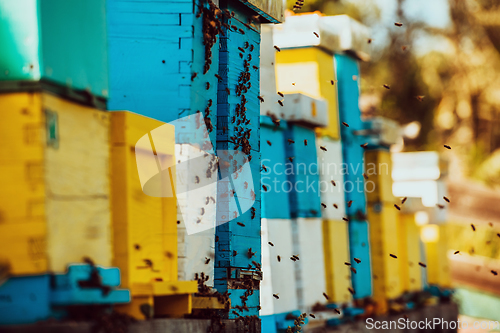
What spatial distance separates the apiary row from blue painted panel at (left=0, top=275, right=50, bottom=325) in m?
3.18

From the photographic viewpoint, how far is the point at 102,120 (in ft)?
10.4

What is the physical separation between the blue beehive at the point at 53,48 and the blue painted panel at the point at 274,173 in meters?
2.95

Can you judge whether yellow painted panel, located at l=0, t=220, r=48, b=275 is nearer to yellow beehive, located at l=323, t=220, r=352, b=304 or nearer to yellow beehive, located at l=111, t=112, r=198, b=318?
yellow beehive, located at l=111, t=112, r=198, b=318

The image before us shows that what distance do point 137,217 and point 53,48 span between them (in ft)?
3.18

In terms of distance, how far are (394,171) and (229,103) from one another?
5792 mm

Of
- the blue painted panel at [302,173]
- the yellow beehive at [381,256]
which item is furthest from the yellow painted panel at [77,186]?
the yellow beehive at [381,256]

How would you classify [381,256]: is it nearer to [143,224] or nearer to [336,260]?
[336,260]

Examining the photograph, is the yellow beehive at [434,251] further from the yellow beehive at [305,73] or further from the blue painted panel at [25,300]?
the blue painted panel at [25,300]

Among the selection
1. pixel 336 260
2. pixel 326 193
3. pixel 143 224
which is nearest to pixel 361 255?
pixel 336 260

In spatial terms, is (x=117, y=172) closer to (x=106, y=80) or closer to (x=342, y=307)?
(x=106, y=80)

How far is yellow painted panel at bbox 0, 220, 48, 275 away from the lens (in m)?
2.68

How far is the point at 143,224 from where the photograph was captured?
3416 millimetres

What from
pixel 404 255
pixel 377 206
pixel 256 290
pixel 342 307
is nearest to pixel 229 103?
pixel 256 290

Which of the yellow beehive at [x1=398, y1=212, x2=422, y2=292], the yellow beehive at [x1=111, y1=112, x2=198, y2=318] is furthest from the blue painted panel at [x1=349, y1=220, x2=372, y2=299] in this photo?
the yellow beehive at [x1=111, y1=112, x2=198, y2=318]
